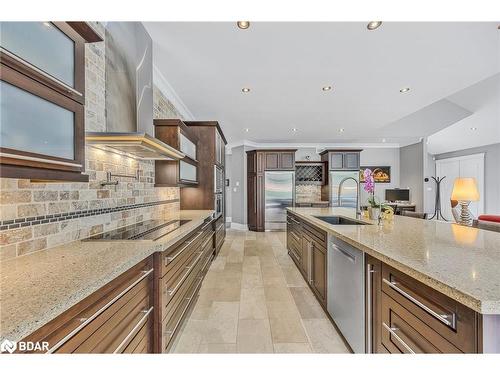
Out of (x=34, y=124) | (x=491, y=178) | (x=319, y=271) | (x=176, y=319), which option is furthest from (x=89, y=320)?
(x=491, y=178)

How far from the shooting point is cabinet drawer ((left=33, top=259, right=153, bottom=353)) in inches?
30.7

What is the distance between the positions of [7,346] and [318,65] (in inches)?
131

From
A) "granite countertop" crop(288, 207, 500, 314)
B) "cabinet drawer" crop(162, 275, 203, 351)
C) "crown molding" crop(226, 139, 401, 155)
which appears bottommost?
"cabinet drawer" crop(162, 275, 203, 351)

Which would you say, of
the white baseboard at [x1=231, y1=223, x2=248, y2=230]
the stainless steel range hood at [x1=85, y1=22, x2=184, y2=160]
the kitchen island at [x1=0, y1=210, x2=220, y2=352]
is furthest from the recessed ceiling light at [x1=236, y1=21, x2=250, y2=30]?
the white baseboard at [x1=231, y1=223, x2=248, y2=230]

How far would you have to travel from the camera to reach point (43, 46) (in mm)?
978

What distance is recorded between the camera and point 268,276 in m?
3.26

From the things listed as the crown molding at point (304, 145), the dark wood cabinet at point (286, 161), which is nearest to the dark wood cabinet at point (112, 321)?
the dark wood cabinet at point (286, 161)

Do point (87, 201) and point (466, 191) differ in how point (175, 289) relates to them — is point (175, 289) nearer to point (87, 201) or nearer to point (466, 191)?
point (87, 201)

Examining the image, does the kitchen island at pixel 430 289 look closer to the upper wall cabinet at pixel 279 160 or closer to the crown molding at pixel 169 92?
the crown molding at pixel 169 92

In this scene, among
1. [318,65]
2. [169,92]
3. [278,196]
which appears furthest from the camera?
[278,196]

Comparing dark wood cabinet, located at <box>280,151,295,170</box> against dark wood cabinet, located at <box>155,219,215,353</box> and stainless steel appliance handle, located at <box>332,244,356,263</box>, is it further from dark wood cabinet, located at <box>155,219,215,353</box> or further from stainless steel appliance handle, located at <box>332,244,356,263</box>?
stainless steel appliance handle, located at <box>332,244,356,263</box>

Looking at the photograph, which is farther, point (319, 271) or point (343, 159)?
point (343, 159)

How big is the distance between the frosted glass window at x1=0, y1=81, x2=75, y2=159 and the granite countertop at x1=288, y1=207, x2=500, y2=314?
1.69 meters
